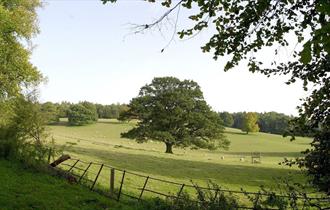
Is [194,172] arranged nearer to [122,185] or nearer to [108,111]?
[122,185]

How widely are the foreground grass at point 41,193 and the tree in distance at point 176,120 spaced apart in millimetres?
38389

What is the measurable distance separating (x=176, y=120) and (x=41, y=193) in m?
44.4

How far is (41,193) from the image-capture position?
1697cm

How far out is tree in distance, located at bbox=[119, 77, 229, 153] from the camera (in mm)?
59625

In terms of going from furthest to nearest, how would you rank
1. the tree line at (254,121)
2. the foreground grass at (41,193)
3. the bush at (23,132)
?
the tree line at (254,121), the bush at (23,132), the foreground grass at (41,193)

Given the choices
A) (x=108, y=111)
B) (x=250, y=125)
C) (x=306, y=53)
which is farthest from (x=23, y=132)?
(x=108, y=111)

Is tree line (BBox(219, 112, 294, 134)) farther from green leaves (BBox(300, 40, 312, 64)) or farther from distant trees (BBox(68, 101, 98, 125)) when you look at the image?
green leaves (BBox(300, 40, 312, 64))

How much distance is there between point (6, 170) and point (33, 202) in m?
5.09

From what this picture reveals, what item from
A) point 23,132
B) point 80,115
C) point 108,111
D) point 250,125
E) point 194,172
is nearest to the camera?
point 23,132

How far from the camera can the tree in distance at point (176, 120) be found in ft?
196

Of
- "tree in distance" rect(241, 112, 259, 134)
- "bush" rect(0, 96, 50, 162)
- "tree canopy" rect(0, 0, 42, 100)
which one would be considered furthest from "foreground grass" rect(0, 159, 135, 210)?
"tree in distance" rect(241, 112, 259, 134)

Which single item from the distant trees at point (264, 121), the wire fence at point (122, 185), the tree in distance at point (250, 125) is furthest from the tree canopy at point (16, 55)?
the distant trees at point (264, 121)

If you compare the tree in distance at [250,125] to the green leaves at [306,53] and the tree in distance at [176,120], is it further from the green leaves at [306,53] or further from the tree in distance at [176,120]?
the green leaves at [306,53]

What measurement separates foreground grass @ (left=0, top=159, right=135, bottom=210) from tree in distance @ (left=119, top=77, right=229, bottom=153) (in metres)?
38.4
